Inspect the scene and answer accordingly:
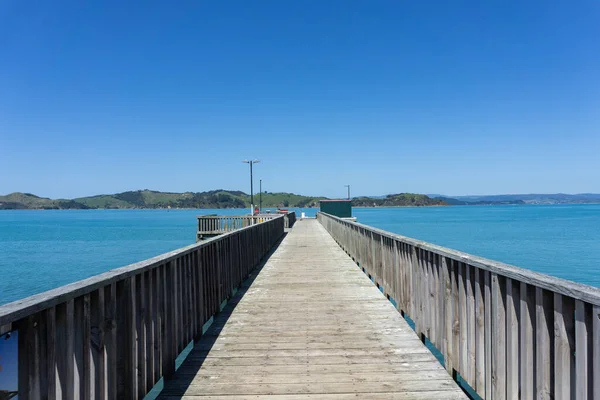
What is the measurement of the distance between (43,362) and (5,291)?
22845 millimetres

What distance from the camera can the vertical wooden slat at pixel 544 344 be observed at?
2416 millimetres

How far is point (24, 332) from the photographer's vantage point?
6.72 feet

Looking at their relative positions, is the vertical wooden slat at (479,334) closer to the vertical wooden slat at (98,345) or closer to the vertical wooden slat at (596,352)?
the vertical wooden slat at (596,352)

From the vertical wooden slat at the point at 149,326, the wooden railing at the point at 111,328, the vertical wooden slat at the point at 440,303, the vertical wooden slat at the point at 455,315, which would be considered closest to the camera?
the wooden railing at the point at 111,328

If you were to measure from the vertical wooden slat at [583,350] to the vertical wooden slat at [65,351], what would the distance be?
2613 mm

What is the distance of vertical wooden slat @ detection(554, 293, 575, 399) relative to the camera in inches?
88.5

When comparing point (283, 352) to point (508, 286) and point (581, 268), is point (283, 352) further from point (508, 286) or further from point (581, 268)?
point (581, 268)

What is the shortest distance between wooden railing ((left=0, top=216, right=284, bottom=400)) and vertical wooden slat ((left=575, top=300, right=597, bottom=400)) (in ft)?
8.58

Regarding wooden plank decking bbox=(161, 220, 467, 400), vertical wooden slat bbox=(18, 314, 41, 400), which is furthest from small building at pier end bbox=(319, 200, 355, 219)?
vertical wooden slat bbox=(18, 314, 41, 400)

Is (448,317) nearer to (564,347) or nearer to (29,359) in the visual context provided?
(564,347)

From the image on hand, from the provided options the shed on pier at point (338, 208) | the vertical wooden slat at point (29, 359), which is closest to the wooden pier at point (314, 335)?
the vertical wooden slat at point (29, 359)

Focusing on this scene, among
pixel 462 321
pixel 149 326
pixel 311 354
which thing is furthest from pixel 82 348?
pixel 462 321

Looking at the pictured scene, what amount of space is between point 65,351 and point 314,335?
3.19 metres

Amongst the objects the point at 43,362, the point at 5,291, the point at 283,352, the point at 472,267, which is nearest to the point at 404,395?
the point at 472,267
